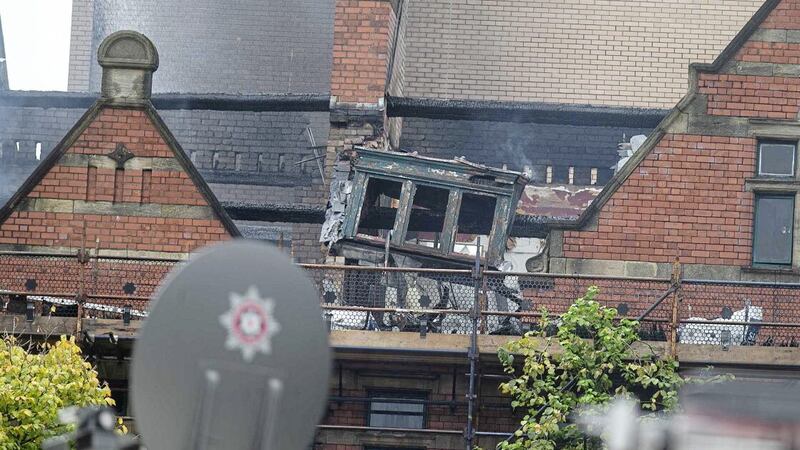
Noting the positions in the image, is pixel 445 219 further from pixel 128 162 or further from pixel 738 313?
pixel 128 162

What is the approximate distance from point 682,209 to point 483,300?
3216mm

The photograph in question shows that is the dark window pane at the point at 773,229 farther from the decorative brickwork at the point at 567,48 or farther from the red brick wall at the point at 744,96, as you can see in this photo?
the decorative brickwork at the point at 567,48

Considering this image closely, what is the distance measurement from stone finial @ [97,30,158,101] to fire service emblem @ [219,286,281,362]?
1826cm

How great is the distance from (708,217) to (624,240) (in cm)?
109

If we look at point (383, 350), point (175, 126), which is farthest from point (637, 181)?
Result: point (175, 126)

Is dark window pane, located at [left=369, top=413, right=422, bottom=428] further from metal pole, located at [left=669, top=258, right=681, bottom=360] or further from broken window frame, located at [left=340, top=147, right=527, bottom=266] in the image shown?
metal pole, located at [left=669, top=258, right=681, bottom=360]

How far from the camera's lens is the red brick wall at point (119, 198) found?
2394 centimetres

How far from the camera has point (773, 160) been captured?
23.6 meters

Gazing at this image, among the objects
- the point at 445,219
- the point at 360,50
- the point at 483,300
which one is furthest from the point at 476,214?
the point at 360,50

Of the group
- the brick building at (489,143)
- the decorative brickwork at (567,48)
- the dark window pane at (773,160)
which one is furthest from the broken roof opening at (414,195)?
the decorative brickwork at (567,48)

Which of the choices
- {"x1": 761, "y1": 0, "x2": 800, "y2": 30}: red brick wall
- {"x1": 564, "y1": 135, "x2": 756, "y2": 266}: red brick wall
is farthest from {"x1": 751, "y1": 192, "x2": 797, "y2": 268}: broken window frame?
{"x1": 761, "y1": 0, "x2": 800, "y2": 30}: red brick wall

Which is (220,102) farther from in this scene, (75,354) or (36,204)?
(75,354)

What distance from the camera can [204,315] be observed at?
6160mm

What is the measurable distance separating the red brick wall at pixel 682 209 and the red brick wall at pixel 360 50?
12.7 ft
